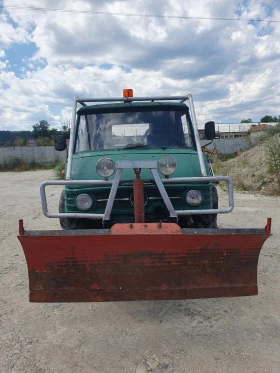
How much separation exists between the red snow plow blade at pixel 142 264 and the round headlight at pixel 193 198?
838 mm

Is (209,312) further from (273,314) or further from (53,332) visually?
(53,332)

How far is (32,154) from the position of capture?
104 ft

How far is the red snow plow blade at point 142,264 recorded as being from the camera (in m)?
2.93

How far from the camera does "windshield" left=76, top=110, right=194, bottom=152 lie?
15.1ft

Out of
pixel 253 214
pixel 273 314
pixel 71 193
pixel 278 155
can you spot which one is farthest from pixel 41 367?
pixel 278 155

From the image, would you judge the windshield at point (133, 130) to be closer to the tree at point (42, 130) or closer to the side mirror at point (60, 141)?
the side mirror at point (60, 141)

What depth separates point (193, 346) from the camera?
3047 mm

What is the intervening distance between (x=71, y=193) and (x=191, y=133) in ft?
6.00

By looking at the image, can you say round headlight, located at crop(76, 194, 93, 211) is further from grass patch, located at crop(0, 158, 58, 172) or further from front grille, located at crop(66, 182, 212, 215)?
grass patch, located at crop(0, 158, 58, 172)

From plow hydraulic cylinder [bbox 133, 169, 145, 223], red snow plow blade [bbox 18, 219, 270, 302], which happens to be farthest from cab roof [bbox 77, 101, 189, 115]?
red snow plow blade [bbox 18, 219, 270, 302]

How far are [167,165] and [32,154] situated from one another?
29.8 meters

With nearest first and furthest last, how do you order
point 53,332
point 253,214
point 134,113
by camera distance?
point 53,332
point 134,113
point 253,214

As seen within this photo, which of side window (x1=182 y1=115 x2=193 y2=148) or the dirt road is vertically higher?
side window (x1=182 y1=115 x2=193 y2=148)

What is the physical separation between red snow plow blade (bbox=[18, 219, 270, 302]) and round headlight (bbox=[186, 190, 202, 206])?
2.75ft
